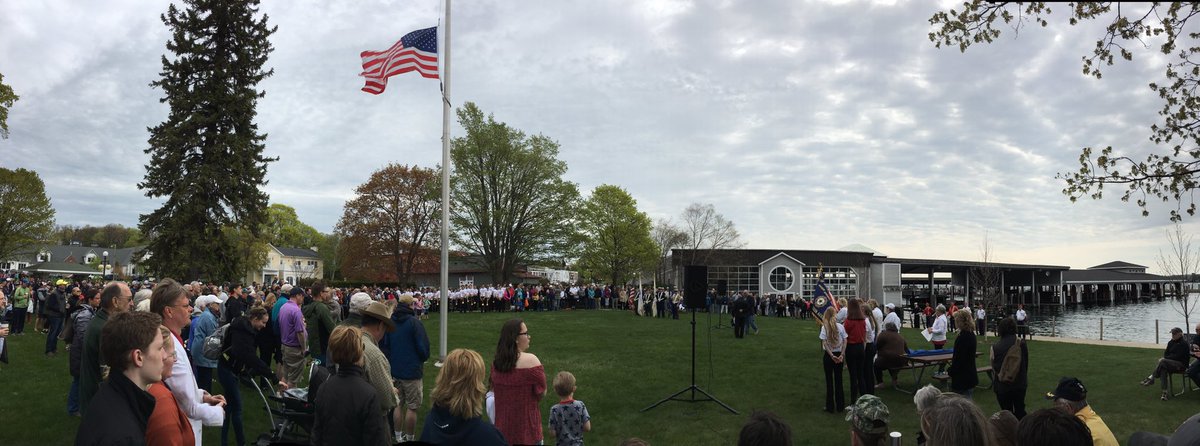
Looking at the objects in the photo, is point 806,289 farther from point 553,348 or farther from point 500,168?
point 553,348

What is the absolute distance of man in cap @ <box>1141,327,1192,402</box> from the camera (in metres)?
11.9

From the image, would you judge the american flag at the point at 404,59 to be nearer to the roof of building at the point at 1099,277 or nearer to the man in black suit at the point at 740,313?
the man in black suit at the point at 740,313

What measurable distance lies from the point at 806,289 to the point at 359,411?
58403mm

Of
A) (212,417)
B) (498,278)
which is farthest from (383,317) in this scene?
(498,278)

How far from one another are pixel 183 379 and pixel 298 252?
334 feet

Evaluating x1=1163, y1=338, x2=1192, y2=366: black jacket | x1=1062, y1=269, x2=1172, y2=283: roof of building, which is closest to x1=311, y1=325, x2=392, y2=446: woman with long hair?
x1=1163, y1=338, x2=1192, y2=366: black jacket

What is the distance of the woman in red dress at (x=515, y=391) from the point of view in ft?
17.5

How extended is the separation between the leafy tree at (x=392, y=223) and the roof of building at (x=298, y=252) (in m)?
50.0

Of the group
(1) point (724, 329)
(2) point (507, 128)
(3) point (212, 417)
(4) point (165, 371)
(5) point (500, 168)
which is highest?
(2) point (507, 128)

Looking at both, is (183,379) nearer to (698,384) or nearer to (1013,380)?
(1013,380)

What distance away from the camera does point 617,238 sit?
61438 mm

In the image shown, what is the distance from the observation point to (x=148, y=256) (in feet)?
93.4

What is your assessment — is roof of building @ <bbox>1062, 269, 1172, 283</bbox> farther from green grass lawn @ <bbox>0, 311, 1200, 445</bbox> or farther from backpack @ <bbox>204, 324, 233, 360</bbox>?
backpack @ <bbox>204, 324, 233, 360</bbox>

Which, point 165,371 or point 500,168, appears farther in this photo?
point 500,168
